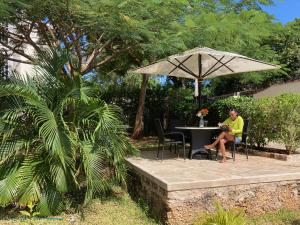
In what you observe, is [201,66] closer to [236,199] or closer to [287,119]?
[287,119]

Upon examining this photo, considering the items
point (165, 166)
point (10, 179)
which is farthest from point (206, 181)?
point (10, 179)

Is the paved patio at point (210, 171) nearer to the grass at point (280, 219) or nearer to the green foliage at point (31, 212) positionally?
the grass at point (280, 219)

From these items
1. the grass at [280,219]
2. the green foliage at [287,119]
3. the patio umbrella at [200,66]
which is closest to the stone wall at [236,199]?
the grass at [280,219]

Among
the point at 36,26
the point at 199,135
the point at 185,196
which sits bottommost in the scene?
the point at 185,196

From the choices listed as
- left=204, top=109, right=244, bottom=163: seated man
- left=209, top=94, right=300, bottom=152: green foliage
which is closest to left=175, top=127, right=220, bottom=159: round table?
left=204, top=109, right=244, bottom=163: seated man

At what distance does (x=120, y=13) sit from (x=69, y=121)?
2788mm

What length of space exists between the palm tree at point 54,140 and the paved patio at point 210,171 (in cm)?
99

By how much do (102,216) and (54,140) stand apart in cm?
167

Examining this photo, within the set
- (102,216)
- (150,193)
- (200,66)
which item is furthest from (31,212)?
(200,66)

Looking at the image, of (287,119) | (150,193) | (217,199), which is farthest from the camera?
(287,119)

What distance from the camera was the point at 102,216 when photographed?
21.6 feet

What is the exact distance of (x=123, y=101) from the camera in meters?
17.2

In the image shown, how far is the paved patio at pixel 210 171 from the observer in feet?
19.8

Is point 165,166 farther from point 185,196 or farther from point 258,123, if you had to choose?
point 258,123
